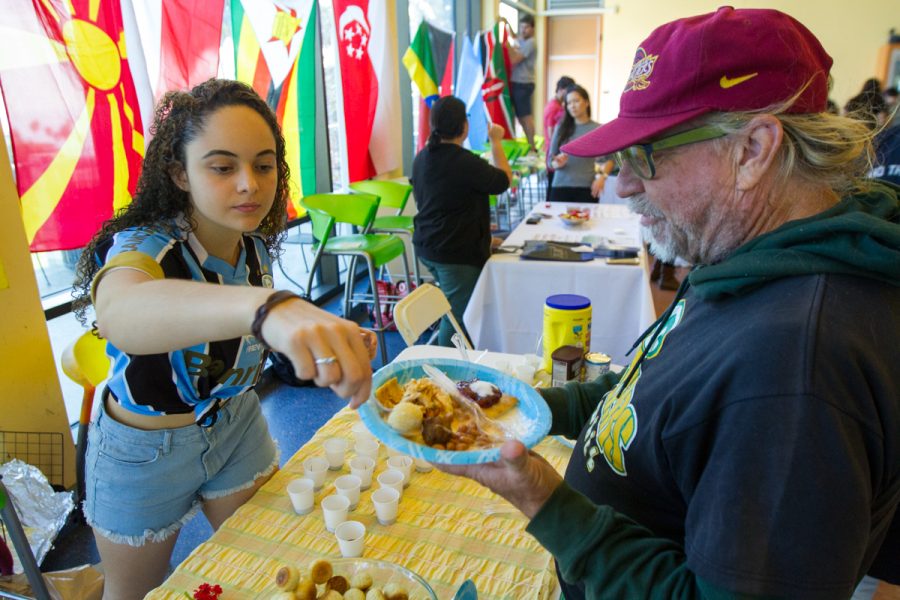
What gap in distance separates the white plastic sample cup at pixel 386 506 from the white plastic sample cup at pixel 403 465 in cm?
8

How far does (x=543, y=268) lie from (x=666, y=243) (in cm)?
199

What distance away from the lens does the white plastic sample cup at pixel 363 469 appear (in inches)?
50.2

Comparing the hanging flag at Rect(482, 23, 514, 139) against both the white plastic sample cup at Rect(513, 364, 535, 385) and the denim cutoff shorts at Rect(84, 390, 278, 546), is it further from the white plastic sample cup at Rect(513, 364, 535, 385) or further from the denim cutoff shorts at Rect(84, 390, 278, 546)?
the denim cutoff shorts at Rect(84, 390, 278, 546)

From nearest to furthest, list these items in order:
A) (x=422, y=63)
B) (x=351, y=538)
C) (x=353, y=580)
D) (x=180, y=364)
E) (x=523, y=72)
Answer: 1. (x=353, y=580)
2. (x=351, y=538)
3. (x=180, y=364)
4. (x=422, y=63)
5. (x=523, y=72)

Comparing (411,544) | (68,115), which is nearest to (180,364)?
(411,544)

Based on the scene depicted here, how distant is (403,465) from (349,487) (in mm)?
143

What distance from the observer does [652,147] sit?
884mm

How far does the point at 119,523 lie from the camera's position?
1.23m

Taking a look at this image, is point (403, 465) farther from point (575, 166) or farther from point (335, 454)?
point (575, 166)

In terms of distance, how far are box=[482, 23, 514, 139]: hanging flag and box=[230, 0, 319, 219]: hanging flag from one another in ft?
12.1

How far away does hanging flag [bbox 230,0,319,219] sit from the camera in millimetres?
3148

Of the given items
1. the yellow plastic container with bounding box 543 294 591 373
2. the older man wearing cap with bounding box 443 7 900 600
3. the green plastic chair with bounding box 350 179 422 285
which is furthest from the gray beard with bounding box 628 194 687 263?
the green plastic chair with bounding box 350 179 422 285

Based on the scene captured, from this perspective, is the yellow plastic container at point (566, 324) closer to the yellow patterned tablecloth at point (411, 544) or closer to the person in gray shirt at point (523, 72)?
the yellow patterned tablecloth at point (411, 544)

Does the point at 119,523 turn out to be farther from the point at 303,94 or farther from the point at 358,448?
the point at 303,94
